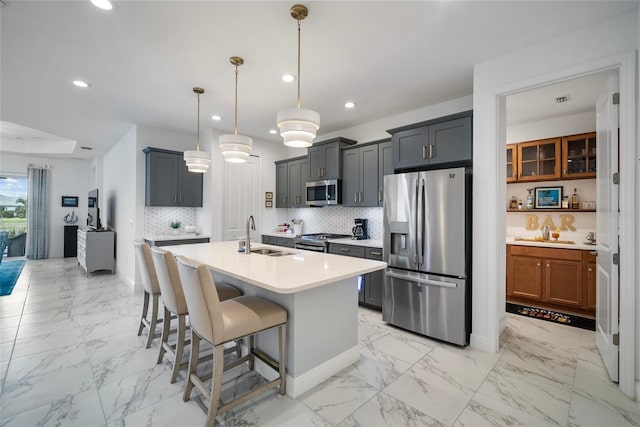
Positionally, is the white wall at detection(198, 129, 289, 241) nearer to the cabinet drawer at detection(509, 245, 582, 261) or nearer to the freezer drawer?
the freezer drawer

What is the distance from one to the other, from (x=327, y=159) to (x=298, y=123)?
2803 mm

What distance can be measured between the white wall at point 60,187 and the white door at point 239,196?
618cm

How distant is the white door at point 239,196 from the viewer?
17.5 feet

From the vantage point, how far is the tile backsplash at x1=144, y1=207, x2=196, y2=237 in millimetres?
4996

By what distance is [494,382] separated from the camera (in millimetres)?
2285

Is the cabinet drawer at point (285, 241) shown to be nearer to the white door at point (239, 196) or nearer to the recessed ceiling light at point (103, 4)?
the white door at point (239, 196)

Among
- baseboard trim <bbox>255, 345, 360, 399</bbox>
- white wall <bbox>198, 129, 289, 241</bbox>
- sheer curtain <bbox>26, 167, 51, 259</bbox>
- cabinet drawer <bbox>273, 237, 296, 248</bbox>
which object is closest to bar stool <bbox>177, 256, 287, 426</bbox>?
baseboard trim <bbox>255, 345, 360, 399</bbox>

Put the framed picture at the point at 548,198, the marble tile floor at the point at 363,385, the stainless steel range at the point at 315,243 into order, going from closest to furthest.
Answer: the marble tile floor at the point at 363,385, the framed picture at the point at 548,198, the stainless steel range at the point at 315,243

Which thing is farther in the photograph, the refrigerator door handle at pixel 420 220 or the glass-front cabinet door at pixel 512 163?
the glass-front cabinet door at pixel 512 163

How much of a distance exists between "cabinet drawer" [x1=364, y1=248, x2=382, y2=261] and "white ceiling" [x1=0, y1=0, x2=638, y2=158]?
6.46ft

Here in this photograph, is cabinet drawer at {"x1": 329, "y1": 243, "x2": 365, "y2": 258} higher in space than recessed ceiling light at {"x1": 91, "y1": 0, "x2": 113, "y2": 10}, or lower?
lower

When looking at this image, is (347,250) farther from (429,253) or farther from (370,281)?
(429,253)

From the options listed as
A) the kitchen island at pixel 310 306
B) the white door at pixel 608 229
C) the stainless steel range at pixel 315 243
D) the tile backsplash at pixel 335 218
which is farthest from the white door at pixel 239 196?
the white door at pixel 608 229

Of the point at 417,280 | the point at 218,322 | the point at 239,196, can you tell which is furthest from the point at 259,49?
the point at 239,196
